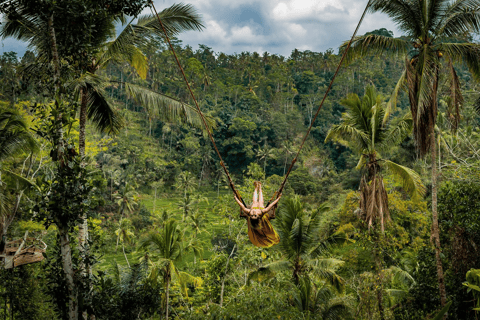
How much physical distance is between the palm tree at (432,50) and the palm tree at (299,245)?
3366mm

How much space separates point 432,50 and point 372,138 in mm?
3088

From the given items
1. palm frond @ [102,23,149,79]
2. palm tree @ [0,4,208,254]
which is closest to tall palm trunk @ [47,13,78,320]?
palm tree @ [0,4,208,254]

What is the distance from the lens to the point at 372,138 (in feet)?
29.3

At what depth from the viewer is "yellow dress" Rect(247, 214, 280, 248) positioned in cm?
490

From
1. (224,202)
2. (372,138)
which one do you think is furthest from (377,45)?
(224,202)

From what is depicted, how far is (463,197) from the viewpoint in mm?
5691

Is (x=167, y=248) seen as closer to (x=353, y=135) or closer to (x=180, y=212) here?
(x=353, y=135)

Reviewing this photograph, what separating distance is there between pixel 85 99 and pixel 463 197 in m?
6.79

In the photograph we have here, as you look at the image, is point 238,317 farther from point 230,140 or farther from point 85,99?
point 230,140

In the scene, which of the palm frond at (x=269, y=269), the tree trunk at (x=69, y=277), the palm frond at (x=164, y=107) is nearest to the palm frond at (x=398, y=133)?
the palm frond at (x=269, y=269)

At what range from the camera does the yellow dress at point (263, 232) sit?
4903 mm

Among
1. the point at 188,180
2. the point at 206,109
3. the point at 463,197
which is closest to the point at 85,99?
the point at 463,197

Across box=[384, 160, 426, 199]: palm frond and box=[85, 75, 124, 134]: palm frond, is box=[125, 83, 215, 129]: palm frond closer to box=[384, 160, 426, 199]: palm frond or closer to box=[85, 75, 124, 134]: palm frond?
box=[85, 75, 124, 134]: palm frond

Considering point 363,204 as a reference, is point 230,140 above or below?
above
